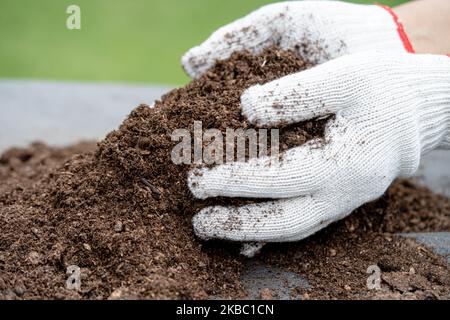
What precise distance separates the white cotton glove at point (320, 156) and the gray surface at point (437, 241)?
0.68ft

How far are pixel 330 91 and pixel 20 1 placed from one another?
5.16 m

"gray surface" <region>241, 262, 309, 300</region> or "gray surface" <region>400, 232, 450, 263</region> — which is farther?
"gray surface" <region>400, 232, 450, 263</region>

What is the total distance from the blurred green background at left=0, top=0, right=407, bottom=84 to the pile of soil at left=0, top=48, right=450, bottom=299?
308cm

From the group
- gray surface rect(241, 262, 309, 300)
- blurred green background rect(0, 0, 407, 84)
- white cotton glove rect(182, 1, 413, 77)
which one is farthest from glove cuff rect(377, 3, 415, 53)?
blurred green background rect(0, 0, 407, 84)

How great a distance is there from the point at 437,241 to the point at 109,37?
4.11 metres

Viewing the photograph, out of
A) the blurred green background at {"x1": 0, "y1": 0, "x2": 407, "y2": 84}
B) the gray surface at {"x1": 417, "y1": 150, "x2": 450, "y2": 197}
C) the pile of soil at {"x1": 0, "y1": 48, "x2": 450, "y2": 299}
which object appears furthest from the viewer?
the blurred green background at {"x1": 0, "y1": 0, "x2": 407, "y2": 84}

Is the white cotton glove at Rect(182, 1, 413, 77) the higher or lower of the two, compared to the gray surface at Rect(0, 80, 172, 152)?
higher

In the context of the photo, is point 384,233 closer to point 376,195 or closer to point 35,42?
point 376,195

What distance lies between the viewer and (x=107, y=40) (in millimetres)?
5004

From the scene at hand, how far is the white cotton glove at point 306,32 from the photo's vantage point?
166 cm

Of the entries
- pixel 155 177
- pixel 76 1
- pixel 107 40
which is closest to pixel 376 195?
pixel 155 177

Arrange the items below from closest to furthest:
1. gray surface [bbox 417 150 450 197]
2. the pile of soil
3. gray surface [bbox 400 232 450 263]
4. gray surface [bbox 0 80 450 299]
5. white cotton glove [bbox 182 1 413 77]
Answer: the pile of soil, gray surface [bbox 400 232 450 263], white cotton glove [bbox 182 1 413 77], gray surface [bbox 417 150 450 197], gray surface [bbox 0 80 450 299]

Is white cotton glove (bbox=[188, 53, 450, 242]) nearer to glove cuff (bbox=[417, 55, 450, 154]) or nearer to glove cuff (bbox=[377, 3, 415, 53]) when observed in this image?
glove cuff (bbox=[417, 55, 450, 154])

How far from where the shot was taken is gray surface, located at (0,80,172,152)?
233 cm
